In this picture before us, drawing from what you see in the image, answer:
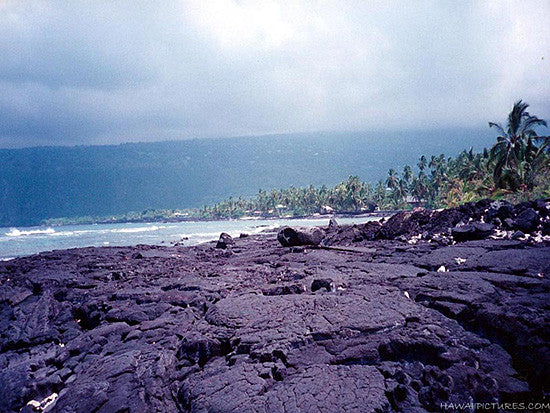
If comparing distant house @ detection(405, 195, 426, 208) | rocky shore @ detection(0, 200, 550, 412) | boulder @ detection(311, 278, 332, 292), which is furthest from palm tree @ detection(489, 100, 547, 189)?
distant house @ detection(405, 195, 426, 208)

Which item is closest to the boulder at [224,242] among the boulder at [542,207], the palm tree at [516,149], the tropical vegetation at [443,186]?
the boulder at [542,207]

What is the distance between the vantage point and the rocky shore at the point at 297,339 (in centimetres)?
422

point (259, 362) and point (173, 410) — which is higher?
point (259, 362)

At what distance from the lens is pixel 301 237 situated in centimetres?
1541

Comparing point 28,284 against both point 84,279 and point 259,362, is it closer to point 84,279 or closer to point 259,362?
point 84,279

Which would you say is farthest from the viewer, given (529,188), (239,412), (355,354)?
(529,188)

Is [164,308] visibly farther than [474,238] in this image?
No

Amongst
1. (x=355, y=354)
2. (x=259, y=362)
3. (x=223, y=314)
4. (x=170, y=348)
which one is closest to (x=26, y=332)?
(x=170, y=348)

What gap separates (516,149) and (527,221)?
24.0 m

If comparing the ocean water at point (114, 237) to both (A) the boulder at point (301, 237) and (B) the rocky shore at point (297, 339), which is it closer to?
(A) the boulder at point (301, 237)

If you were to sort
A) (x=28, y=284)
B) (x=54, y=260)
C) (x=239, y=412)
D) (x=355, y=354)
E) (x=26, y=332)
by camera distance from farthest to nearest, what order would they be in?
(x=54, y=260) → (x=28, y=284) → (x=26, y=332) → (x=355, y=354) → (x=239, y=412)

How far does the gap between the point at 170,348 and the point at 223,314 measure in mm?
1186

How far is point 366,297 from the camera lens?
22.1 ft

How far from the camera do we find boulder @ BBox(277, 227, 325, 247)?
1523cm
